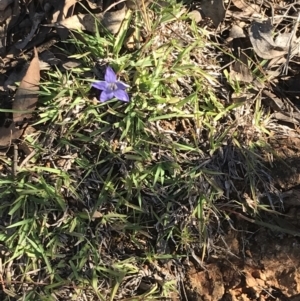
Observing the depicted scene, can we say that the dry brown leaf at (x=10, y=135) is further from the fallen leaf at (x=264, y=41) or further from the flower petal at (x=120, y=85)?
the fallen leaf at (x=264, y=41)

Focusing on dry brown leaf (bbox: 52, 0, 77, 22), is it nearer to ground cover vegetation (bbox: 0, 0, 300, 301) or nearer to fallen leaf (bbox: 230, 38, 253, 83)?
ground cover vegetation (bbox: 0, 0, 300, 301)

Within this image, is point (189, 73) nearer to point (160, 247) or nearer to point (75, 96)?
point (75, 96)

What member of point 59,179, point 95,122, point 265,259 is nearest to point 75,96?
point 95,122

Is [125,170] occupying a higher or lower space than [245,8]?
lower

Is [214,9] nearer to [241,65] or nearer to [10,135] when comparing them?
[241,65]

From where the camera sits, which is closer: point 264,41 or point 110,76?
point 110,76

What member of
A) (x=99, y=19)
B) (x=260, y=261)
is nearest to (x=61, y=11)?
(x=99, y=19)

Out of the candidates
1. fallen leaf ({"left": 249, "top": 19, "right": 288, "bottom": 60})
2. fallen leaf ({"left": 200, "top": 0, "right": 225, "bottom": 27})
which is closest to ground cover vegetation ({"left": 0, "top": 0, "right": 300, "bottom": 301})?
fallen leaf ({"left": 200, "top": 0, "right": 225, "bottom": 27})
